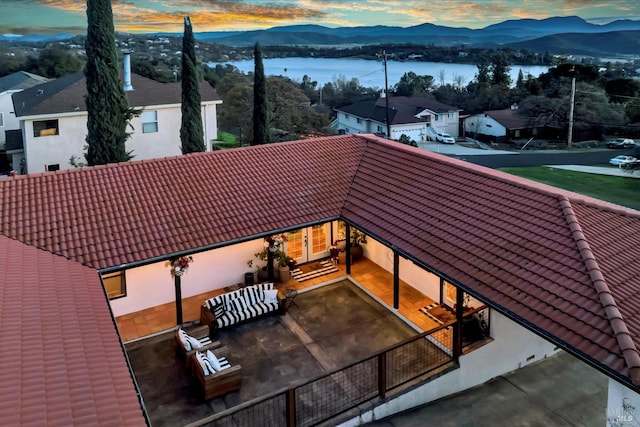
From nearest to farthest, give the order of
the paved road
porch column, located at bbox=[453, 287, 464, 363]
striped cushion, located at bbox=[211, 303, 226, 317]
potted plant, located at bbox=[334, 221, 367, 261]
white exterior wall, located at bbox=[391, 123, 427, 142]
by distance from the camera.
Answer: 1. porch column, located at bbox=[453, 287, 464, 363]
2. striped cushion, located at bbox=[211, 303, 226, 317]
3. potted plant, located at bbox=[334, 221, 367, 261]
4. the paved road
5. white exterior wall, located at bbox=[391, 123, 427, 142]

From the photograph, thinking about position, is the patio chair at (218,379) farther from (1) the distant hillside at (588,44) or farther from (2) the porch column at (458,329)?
(1) the distant hillside at (588,44)

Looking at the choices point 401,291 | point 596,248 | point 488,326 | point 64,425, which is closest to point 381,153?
point 401,291

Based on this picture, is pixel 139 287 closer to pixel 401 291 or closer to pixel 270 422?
pixel 270 422

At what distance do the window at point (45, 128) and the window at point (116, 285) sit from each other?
16.9 metres

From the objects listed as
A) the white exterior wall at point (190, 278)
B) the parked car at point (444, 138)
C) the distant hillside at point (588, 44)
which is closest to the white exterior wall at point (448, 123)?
the parked car at point (444, 138)

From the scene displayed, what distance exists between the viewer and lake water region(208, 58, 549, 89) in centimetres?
8588

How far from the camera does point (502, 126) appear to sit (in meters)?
59.0

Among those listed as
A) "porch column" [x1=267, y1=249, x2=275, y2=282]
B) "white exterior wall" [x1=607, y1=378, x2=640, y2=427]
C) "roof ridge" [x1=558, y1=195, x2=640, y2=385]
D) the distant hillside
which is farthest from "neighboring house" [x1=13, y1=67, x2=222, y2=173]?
the distant hillside

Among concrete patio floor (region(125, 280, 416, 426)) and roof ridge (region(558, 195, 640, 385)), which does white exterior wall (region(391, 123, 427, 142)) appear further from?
roof ridge (region(558, 195, 640, 385))

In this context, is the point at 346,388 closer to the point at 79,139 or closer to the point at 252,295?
the point at 252,295

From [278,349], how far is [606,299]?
757cm

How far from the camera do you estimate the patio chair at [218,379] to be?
10789 mm

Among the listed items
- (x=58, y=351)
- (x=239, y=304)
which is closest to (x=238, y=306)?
(x=239, y=304)

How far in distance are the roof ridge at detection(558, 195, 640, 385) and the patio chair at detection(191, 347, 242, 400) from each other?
7359 mm
